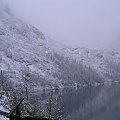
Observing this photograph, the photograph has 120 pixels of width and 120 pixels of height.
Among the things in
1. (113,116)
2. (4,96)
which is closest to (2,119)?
(4,96)

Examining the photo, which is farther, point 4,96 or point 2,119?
point 4,96

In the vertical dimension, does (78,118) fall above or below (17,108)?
below

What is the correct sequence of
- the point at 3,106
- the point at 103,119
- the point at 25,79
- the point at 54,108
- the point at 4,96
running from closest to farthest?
the point at 3,106 < the point at 4,96 < the point at 54,108 < the point at 25,79 < the point at 103,119

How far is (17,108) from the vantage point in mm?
14297

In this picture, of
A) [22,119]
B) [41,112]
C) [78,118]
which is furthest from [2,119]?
[78,118]

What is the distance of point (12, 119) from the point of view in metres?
13.9

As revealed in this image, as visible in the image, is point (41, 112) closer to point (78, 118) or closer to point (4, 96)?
point (4, 96)

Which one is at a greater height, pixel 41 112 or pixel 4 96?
pixel 4 96

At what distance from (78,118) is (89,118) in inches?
234

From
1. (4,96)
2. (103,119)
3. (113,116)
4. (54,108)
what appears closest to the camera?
(4,96)

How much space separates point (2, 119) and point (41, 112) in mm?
36497

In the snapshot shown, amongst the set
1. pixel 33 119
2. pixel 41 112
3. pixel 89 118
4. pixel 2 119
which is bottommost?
pixel 89 118

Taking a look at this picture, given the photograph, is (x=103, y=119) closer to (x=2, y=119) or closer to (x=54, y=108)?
(x=54, y=108)

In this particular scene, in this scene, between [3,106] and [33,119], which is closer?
[33,119]
